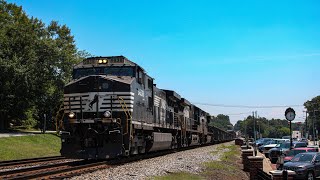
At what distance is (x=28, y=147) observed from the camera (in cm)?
3059

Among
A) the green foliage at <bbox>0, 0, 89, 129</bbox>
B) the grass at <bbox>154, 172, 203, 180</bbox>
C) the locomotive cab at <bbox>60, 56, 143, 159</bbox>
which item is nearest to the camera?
the grass at <bbox>154, 172, 203, 180</bbox>

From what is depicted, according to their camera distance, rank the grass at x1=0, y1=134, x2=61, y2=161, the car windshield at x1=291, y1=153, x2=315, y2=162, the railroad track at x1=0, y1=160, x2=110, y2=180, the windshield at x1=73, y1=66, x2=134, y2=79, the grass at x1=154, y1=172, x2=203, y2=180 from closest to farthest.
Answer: the railroad track at x1=0, y1=160, x2=110, y2=180, the grass at x1=154, y1=172, x2=203, y2=180, the car windshield at x1=291, y1=153, x2=315, y2=162, the windshield at x1=73, y1=66, x2=134, y2=79, the grass at x1=0, y1=134, x2=61, y2=161

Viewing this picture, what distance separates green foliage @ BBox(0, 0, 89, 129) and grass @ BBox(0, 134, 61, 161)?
672cm

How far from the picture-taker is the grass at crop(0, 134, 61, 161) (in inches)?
1041

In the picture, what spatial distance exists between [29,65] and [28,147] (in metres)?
15.0

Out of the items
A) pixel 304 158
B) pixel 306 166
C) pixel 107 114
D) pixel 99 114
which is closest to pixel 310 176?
pixel 306 166

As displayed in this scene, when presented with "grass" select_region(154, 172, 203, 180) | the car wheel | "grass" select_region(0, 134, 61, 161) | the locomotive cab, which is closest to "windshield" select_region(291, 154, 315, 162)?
the car wheel

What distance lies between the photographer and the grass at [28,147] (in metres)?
26.5

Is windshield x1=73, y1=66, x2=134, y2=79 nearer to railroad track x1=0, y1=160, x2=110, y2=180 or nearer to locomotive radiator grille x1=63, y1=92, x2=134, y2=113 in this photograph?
locomotive radiator grille x1=63, y1=92, x2=134, y2=113

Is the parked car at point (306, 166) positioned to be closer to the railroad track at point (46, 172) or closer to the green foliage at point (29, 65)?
the railroad track at point (46, 172)

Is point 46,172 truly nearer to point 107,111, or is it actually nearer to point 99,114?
point 107,111

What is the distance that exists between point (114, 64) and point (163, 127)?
22.5 feet

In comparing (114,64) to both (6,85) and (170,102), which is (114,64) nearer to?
(170,102)

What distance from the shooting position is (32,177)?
12.6 metres
